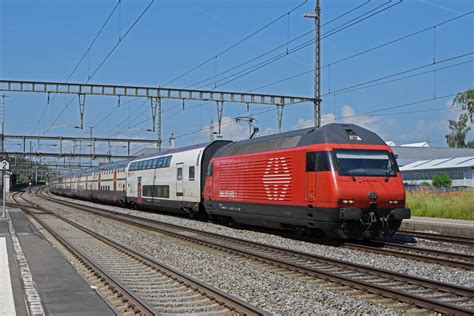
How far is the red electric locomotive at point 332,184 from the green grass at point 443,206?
9.89 metres

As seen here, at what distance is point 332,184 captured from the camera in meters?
14.9

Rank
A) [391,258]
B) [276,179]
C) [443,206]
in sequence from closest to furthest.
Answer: [391,258] → [276,179] → [443,206]

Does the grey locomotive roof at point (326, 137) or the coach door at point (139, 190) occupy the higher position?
the grey locomotive roof at point (326, 137)

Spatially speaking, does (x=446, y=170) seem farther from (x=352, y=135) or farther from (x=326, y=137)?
(x=326, y=137)

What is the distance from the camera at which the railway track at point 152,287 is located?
823cm

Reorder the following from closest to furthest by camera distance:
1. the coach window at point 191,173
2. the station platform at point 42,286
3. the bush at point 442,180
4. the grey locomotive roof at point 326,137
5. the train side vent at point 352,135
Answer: the station platform at point 42,286, the grey locomotive roof at point 326,137, the train side vent at point 352,135, the coach window at point 191,173, the bush at point 442,180

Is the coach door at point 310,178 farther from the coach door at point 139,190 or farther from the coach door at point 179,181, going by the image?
the coach door at point 139,190

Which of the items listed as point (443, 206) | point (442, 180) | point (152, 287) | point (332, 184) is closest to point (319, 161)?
point (332, 184)

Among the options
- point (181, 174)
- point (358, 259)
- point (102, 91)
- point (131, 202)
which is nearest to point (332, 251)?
point (358, 259)

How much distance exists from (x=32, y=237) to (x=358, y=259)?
33.4 feet

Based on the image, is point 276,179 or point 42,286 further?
point 276,179

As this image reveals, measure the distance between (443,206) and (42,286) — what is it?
20402mm

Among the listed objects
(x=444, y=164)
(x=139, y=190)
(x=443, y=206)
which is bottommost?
(x=443, y=206)

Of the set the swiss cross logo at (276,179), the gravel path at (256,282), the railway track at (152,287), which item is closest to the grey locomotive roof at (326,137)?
the swiss cross logo at (276,179)
